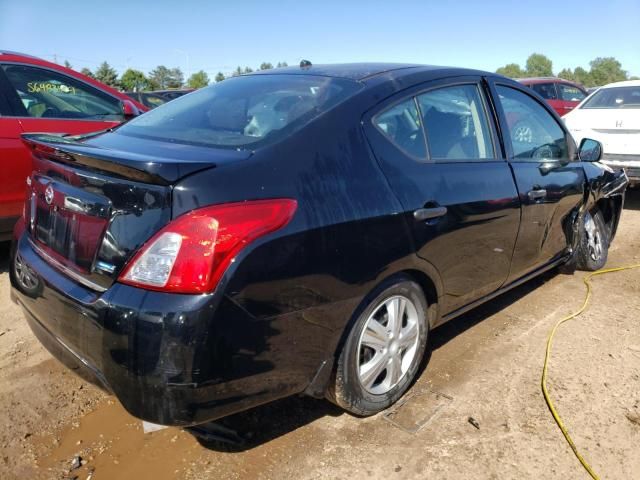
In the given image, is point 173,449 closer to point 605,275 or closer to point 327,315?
point 327,315

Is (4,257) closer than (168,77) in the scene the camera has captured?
Yes

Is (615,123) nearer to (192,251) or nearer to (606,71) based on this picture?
(192,251)

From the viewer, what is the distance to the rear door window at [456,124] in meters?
2.62

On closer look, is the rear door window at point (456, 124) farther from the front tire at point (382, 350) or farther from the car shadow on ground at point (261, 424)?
the car shadow on ground at point (261, 424)

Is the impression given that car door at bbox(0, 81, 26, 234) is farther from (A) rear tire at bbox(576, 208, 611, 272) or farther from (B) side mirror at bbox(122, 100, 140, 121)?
(A) rear tire at bbox(576, 208, 611, 272)

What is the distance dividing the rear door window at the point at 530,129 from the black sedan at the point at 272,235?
5.9 inches

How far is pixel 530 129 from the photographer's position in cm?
349

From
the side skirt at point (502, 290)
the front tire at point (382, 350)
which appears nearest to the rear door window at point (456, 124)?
the front tire at point (382, 350)

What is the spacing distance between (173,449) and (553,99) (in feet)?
39.1

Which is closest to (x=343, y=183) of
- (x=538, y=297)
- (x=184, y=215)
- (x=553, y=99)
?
(x=184, y=215)

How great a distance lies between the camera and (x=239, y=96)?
2.67m

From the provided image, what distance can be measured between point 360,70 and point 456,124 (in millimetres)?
612

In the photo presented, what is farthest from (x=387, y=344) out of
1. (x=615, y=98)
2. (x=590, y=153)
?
(x=615, y=98)

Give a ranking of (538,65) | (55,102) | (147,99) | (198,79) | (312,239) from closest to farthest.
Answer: (312,239)
(55,102)
(147,99)
(198,79)
(538,65)
